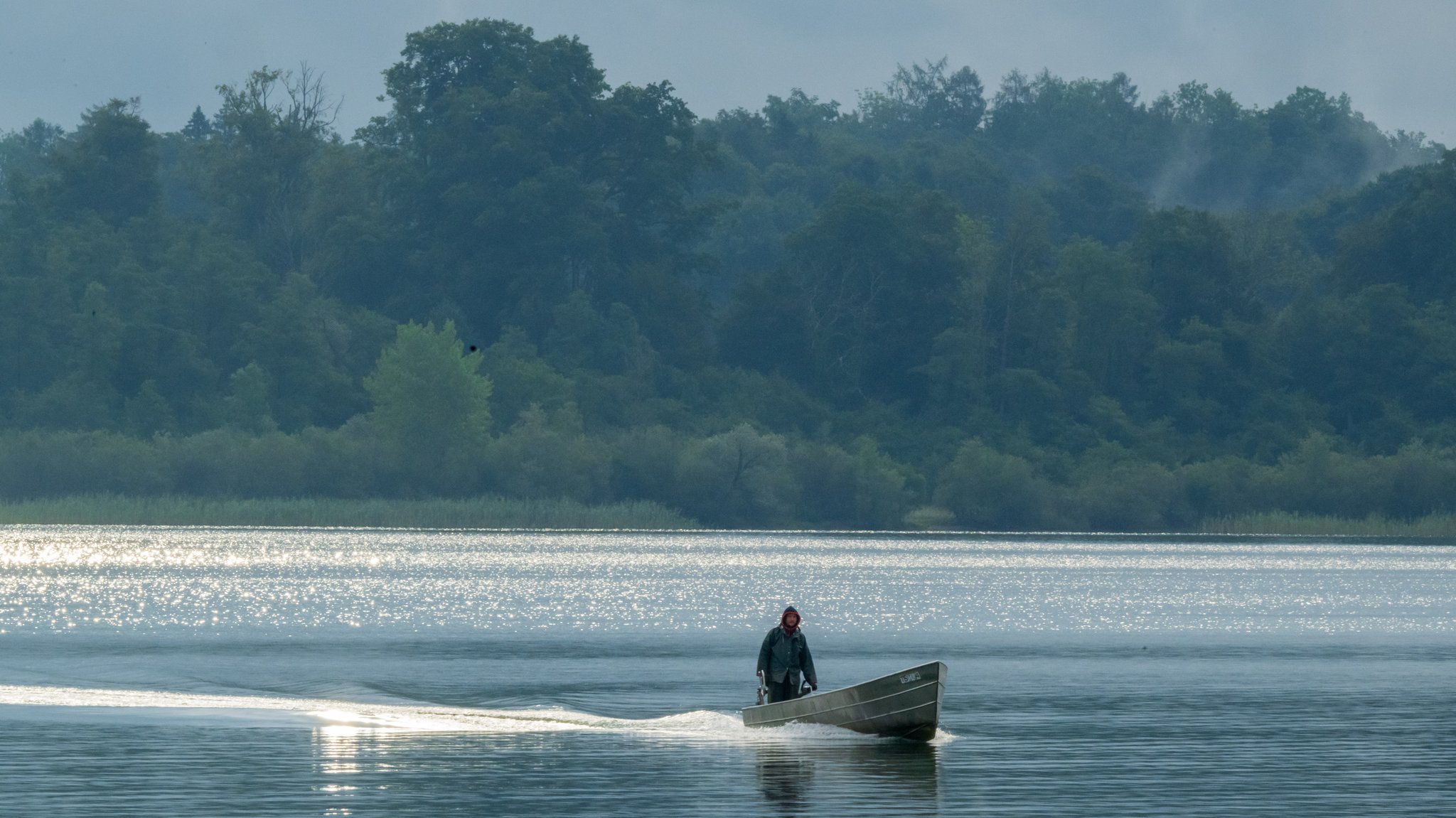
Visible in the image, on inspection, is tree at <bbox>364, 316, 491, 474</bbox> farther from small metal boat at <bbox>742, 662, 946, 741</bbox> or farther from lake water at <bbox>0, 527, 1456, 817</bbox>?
small metal boat at <bbox>742, 662, 946, 741</bbox>

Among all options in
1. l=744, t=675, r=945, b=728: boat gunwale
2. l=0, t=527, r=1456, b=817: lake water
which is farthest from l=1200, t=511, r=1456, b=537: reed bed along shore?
l=744, t=675, r=945, b=728: boat gunwale

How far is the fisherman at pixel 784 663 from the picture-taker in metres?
34.7

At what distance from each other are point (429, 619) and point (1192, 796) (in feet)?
128

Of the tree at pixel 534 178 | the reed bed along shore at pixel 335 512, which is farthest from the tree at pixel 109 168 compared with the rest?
the reed bed along shore at pixel 335 512

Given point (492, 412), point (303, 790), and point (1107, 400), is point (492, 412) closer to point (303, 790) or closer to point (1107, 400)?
point (1107, 400)

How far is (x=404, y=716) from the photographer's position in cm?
3862

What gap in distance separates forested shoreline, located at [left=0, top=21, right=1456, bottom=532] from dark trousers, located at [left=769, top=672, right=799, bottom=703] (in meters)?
96.1

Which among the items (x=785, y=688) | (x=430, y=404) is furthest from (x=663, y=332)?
(x=785, y=688)

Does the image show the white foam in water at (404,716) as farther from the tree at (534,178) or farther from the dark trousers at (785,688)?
the tree at (534,178)

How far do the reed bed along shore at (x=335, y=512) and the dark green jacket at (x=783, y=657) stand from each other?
8793 centimetres

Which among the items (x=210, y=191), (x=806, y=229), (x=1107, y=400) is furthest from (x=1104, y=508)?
(x=210, y=191)

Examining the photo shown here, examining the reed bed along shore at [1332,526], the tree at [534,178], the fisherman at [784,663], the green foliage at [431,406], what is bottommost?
the fisherman at [784,663]

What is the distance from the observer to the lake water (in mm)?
29141

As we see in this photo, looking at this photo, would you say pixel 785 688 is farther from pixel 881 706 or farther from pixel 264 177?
pixel 264 177
